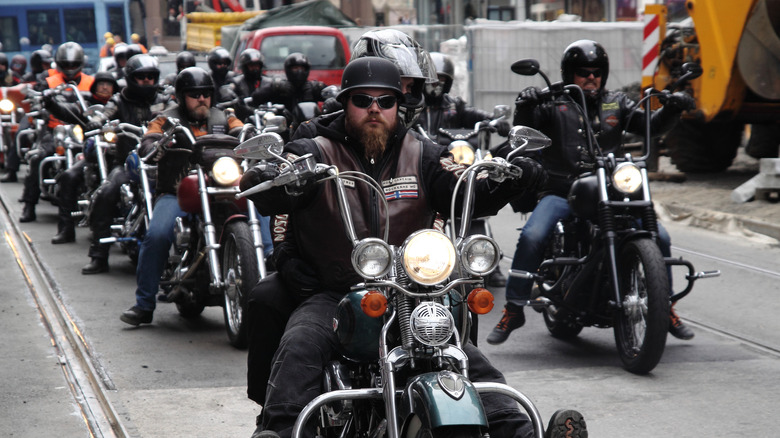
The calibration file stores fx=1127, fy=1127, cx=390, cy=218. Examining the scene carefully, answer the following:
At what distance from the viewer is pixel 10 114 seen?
18.5 metres

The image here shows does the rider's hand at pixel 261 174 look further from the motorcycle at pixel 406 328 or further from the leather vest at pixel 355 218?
the leather vest at pixel 355 218

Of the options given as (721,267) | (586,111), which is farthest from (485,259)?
(721,267)

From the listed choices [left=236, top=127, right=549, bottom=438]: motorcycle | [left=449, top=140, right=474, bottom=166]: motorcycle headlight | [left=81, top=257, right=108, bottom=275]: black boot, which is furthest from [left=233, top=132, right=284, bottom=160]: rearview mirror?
[left=81, top=257, right=108, bottom=275]: black boot

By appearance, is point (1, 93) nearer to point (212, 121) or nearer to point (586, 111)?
point (212, 121)

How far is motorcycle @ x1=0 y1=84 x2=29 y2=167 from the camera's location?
17594 millimetres

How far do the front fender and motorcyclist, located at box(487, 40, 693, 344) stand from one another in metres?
3.45

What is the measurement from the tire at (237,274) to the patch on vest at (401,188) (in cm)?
285

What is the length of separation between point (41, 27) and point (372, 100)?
32.1 m

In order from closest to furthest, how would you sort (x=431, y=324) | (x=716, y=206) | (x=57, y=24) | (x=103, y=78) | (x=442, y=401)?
(x=442, y=401)
(x=431, y=324)
(x=103, y=78)
(x=716, y=206)
(x=57, y=24)

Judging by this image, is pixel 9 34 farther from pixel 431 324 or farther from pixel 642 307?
pixel 431 324

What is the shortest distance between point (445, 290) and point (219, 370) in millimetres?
3357

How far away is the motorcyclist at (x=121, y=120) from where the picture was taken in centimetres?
971

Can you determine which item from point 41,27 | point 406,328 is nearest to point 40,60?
point 406,328

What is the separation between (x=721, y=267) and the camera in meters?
9.31
